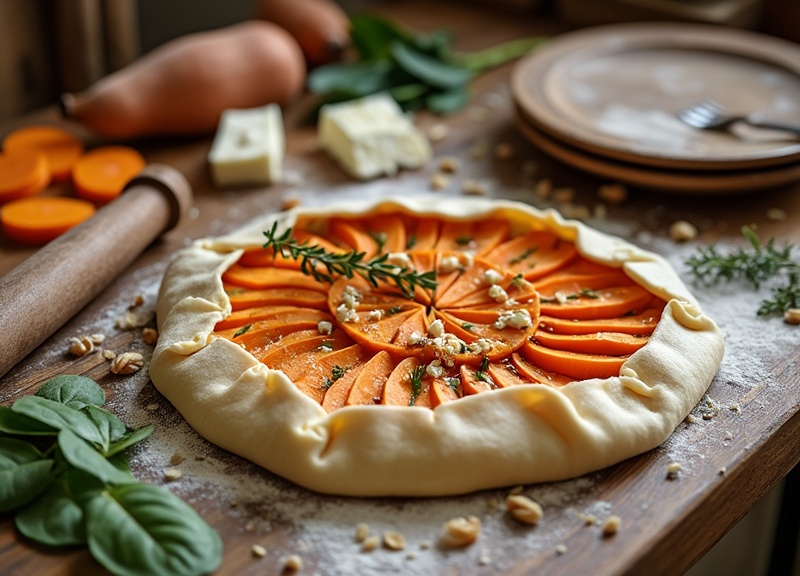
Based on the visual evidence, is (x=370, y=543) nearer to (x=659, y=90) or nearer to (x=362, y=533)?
(x=362, y=533)

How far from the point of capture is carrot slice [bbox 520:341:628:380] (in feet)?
6.31

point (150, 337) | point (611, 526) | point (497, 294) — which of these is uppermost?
point (497, 294)

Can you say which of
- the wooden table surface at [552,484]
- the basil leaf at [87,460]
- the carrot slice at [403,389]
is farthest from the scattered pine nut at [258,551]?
the carrot slice at [403,389]

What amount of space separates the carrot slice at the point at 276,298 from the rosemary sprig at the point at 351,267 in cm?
5

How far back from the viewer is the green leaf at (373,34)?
3537 millimetres

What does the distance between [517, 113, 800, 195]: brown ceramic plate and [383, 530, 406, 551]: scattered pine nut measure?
1545 millimetres

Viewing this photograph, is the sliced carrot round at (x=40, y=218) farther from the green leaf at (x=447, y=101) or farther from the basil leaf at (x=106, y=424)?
the green leaf at (x=447, y=101)

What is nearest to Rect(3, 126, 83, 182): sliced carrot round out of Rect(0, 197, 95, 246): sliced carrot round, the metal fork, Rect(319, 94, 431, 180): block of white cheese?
Rect(0, 197, 95, 246): sliced carrot round

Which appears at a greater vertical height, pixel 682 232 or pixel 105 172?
pixel 682 232

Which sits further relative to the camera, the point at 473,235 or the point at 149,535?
the point at 473,235

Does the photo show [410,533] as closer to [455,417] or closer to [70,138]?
[455,417]

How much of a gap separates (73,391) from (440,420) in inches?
33.0

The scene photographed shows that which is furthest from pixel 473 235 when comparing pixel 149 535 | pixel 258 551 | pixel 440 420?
pixel 149 535

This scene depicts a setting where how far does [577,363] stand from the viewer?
1926 millimetres
